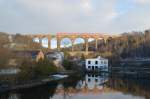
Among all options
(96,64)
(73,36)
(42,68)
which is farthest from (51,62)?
(73,36)

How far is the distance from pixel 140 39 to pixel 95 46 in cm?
1209

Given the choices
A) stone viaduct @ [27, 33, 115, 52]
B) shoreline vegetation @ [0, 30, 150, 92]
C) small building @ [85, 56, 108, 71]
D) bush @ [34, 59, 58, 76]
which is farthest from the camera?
stone viaduct @ [27, 33, 115, 52]

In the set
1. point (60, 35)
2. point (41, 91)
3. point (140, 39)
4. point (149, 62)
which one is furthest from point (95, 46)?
point (41, 91)

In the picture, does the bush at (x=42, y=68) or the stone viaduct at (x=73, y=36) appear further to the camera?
the stone viaduct at (x=73, y=36)

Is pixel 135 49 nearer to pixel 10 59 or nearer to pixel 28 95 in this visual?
pixel 10 59

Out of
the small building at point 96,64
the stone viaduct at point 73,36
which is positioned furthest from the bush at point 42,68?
the stone viaduct at point 73,36

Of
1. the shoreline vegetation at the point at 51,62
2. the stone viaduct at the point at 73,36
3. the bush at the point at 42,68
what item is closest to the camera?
the shoreline vegetation at the point at 51,62

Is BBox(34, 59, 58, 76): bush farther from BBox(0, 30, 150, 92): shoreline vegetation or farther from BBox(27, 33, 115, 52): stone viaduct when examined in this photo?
BBox(27, 33, 115, 52): stone viaduct

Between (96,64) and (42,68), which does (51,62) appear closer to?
(42,68)

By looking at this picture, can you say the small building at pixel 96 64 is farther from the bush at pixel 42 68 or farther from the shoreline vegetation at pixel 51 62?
the bush at pixel 42 68

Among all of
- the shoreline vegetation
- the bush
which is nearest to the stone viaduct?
the shoreline vegetation

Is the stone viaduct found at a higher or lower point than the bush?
higher

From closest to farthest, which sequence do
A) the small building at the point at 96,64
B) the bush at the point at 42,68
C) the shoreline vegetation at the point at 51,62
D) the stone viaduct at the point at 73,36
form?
1. the shoreline vegetation at the point at 51,62
2. the bush at the point at 42,68
3. the small building at the point at 96,64
4. the stone viaduct at the point at 73,36

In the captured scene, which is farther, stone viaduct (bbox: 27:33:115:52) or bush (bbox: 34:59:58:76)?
stone viaduct (bbox: 27:33:115:52)
